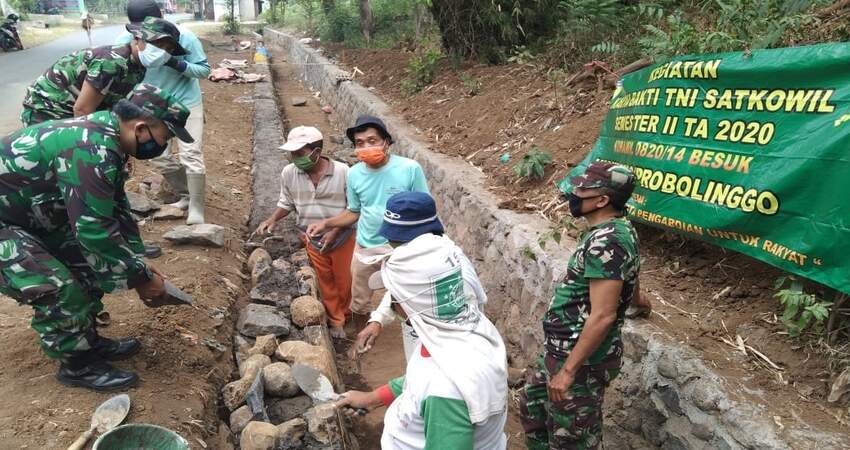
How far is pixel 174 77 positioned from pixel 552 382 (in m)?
4.39

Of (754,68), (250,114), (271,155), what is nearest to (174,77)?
(271,155)

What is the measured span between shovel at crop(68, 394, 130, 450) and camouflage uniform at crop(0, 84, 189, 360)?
34cm

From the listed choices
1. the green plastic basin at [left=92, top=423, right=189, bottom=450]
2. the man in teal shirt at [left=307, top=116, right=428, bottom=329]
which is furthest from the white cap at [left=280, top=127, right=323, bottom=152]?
the green plastic basin at [left=92, top=423, right=189, bottom=450]

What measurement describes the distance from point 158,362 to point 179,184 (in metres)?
2.80

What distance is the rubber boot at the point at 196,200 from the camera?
5242mm

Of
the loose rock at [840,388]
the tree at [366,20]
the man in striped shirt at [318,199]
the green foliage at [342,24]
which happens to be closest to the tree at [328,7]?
the green foliage at [342,24]

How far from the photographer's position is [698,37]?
3.98 meters

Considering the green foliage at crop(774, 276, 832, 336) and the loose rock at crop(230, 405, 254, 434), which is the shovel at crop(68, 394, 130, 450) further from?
the green foliage at crop(774, 276, 832, 336)

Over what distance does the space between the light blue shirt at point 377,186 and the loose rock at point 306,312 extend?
0.72m

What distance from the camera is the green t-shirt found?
→ 2268 millimetres

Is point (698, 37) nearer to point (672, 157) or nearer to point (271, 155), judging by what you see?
point (672, 157)

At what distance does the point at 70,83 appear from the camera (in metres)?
4.09

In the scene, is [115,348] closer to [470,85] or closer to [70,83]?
[70,83]

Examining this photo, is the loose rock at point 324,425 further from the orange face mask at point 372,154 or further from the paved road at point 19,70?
the paved road at point 19,70
